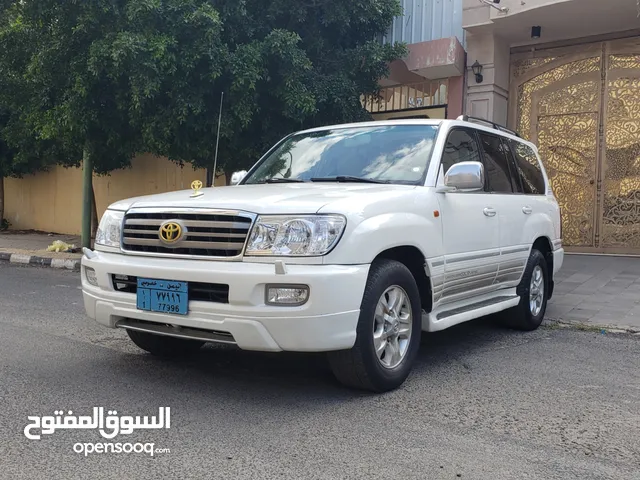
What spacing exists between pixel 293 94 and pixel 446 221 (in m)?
6.44

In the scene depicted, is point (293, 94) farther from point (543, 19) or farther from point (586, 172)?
point (586, 172)

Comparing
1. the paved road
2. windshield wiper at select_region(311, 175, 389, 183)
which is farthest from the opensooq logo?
windshield wiper at select_region(311, 175, 389, 183)

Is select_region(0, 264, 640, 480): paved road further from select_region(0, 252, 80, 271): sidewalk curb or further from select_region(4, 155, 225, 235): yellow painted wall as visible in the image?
select_region(4, 155, 225, 235): yellow painted wall

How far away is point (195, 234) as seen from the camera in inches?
149

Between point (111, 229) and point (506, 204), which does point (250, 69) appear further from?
point (111, 229)

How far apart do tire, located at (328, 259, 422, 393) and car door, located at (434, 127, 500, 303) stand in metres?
0.40

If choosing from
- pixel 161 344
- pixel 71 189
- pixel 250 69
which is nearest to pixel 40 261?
pixel 250 69

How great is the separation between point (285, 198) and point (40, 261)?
10.1 metres

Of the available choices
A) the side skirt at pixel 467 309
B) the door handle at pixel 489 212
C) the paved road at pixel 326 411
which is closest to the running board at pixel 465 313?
the side skirt at pixel 467 309

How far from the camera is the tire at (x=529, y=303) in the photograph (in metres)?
5.91

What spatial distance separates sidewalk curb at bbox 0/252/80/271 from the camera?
11.7m

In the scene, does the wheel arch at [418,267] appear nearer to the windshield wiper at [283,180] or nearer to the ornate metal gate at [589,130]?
the windshield wiper at [283,180]

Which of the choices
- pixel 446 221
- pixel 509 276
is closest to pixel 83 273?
pixel 446 221

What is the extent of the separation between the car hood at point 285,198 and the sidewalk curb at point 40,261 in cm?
801
